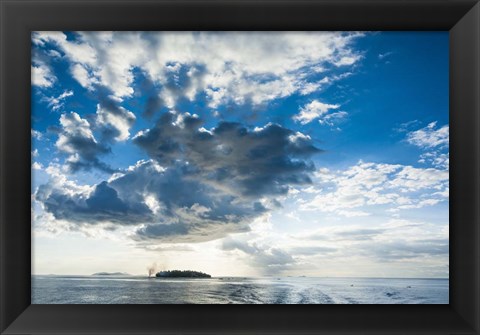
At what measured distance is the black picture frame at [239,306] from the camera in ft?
4.39

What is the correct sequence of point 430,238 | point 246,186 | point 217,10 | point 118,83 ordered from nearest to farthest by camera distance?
point 217,10 < point 118,83 < point 430,238 < point 246,186

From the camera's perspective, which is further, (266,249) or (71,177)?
(266,249)

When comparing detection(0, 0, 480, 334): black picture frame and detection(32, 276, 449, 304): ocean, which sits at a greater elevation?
detection(0, 0, 480, 334): black picture frame

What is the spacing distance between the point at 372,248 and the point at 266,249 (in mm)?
1085

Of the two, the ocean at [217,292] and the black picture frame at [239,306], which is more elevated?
the black picture frame at [239,306]

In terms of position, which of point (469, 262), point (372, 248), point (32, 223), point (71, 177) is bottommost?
point (372, 248)

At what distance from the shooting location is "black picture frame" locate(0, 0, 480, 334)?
134 centimetres

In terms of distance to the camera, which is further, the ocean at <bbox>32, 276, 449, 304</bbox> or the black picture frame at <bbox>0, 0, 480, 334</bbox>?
the ocean at <bbox>32, 276, 449, 304</bbox>

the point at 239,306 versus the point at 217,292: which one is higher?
the point at 239,306

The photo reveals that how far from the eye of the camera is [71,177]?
2.83 meters

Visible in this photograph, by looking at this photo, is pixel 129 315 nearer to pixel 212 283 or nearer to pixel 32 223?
pixel 32 223

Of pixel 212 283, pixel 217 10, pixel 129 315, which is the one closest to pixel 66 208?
pixel 129 315

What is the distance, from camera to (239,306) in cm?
137

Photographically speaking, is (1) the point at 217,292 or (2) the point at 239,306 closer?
(2) the point at 239,306
